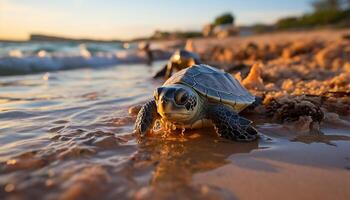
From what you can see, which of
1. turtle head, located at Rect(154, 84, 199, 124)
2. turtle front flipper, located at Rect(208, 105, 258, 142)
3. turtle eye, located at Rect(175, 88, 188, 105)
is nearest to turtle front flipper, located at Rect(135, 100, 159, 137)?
turtle head, located at Rect(154, 84, 199, 124)

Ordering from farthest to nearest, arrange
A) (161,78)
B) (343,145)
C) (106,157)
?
(161,78) → (343,145) → (106,157)

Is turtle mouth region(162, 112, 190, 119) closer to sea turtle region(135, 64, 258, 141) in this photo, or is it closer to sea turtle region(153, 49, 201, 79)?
sea turtle region(135, 64, 258, 141)

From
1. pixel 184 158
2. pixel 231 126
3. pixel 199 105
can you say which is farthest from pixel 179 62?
pixel 184 158

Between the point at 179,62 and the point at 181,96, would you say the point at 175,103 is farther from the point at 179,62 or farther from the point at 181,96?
the point at 179,62

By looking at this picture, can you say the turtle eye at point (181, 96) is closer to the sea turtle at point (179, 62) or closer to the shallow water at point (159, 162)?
the shallow water at point (159, 162)

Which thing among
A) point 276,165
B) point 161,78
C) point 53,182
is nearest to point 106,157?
point 53,182

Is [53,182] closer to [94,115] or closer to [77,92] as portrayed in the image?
[94,115]
